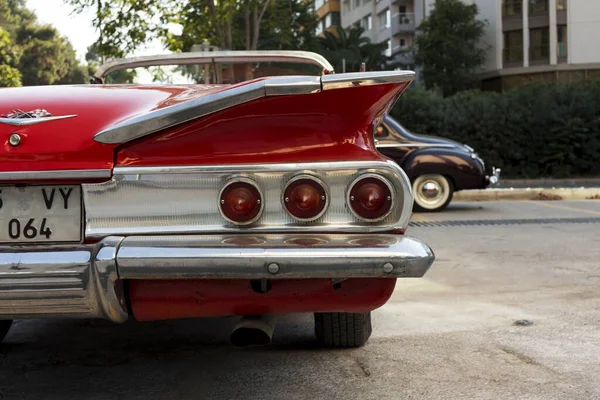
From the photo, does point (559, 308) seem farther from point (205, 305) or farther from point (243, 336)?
point (205, 305)

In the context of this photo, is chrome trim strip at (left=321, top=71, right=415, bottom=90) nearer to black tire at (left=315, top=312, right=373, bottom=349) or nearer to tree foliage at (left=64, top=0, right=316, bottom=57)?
black tire at (left=315, top=312, right=373, bottom=349)

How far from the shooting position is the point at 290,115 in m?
2.96

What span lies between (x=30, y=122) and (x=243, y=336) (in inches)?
45.7

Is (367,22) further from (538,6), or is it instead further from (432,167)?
(432,167)

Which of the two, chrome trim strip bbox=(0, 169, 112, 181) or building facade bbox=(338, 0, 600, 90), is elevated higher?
building facade bbox=(338, 0, 600, 90)

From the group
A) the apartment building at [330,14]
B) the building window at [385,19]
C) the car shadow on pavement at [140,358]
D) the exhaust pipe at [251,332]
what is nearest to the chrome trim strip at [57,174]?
the exhaust pipe at [251,332]

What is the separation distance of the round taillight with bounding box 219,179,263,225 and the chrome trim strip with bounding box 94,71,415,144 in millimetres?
296

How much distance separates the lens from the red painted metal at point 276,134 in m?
2.91

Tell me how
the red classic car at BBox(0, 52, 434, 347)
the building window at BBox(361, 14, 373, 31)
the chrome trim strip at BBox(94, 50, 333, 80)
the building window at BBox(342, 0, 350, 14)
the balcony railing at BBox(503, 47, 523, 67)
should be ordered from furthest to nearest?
the building window at BBox(342, 0, 350, 14) < the building window at BBox(361, 14, 373, 31) < the balcony railing at BBox(503, 47, 523, 67) < the chrome trim strip at BBox(94, 50, 333, 80) < the red classic car at BBox(0, 52, 434, 347)

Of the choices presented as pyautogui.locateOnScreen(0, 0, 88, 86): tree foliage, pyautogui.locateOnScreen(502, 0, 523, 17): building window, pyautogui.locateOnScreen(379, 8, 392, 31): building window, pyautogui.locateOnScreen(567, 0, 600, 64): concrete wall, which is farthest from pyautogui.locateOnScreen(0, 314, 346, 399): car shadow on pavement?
pyautogui.locateOnScreen(0, 0, 88, 86): tree foliage

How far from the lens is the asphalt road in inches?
134

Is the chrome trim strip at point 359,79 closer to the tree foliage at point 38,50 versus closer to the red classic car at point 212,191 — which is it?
the red classic car at point 212,191

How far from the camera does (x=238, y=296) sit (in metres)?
2.90

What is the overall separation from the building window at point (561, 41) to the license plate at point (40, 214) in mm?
42565
